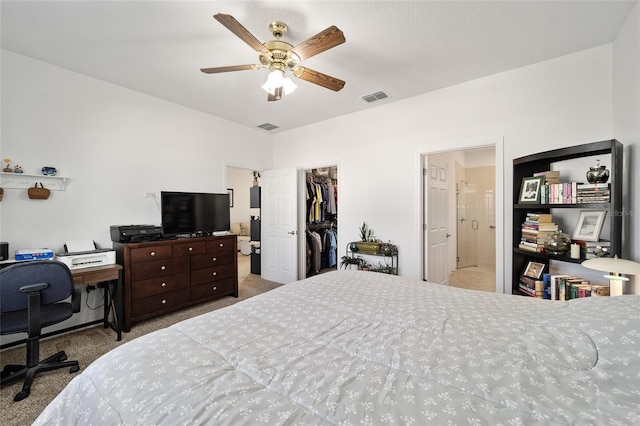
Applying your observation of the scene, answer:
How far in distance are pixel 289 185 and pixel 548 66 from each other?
340 centimetres

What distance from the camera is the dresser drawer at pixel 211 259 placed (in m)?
3.28

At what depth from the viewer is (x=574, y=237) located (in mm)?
2211

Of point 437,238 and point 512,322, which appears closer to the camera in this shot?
point 512,322

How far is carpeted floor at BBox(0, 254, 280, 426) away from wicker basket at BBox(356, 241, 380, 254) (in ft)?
6.05

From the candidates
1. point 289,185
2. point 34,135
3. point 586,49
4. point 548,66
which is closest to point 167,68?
point 34,135

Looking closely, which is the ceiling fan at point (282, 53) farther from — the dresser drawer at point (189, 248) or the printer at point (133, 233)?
the dresser drawer at point (189, 248)

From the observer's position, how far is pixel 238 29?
1598 millimetres

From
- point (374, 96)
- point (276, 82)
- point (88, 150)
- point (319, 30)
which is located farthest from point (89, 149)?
point (374, 96)

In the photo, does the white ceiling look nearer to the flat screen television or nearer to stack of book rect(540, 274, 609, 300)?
the flat screen television

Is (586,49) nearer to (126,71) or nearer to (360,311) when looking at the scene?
(360,311)

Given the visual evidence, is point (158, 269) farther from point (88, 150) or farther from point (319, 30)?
point (319, 30)

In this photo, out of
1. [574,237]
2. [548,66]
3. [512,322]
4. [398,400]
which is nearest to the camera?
[398,400]

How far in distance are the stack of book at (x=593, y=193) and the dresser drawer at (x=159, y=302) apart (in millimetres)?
Result: 3968

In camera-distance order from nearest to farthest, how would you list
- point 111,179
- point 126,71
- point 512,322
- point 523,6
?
point 512,322
point 523,6
point 126,71
point 111,179
